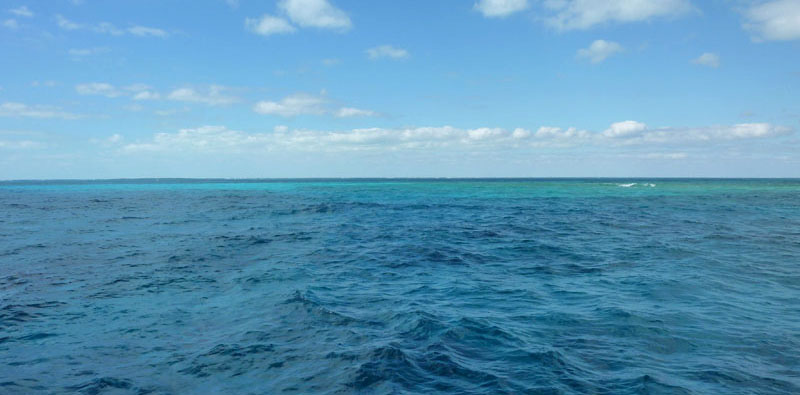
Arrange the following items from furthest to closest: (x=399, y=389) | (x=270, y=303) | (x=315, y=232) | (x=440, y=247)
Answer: (x=315, y=232), (x=440, y=247), (x=270, y=303), (x=399, y=389)

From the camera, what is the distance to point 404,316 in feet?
40.4

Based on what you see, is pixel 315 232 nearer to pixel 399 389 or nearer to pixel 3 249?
pixel 3 249

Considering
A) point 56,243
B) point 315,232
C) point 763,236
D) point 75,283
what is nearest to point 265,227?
point 315,232

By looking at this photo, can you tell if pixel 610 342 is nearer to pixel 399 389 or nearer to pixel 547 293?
pixel 547 293

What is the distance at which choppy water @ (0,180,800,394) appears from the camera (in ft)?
28.8

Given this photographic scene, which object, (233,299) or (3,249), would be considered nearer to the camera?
(233,299)

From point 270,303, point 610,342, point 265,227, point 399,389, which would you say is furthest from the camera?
point 265,227

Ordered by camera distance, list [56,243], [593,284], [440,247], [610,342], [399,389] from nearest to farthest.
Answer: [399,389]
[610,342]
[593,284]
[440,247]
[56,243]

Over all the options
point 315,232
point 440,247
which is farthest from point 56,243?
point 440,247

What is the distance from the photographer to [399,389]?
321 inches

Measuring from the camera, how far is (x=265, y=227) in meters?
33.9

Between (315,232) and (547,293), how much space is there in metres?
19.5

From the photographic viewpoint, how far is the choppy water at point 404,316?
28.8ft

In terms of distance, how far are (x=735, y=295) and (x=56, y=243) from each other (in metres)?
33.7
